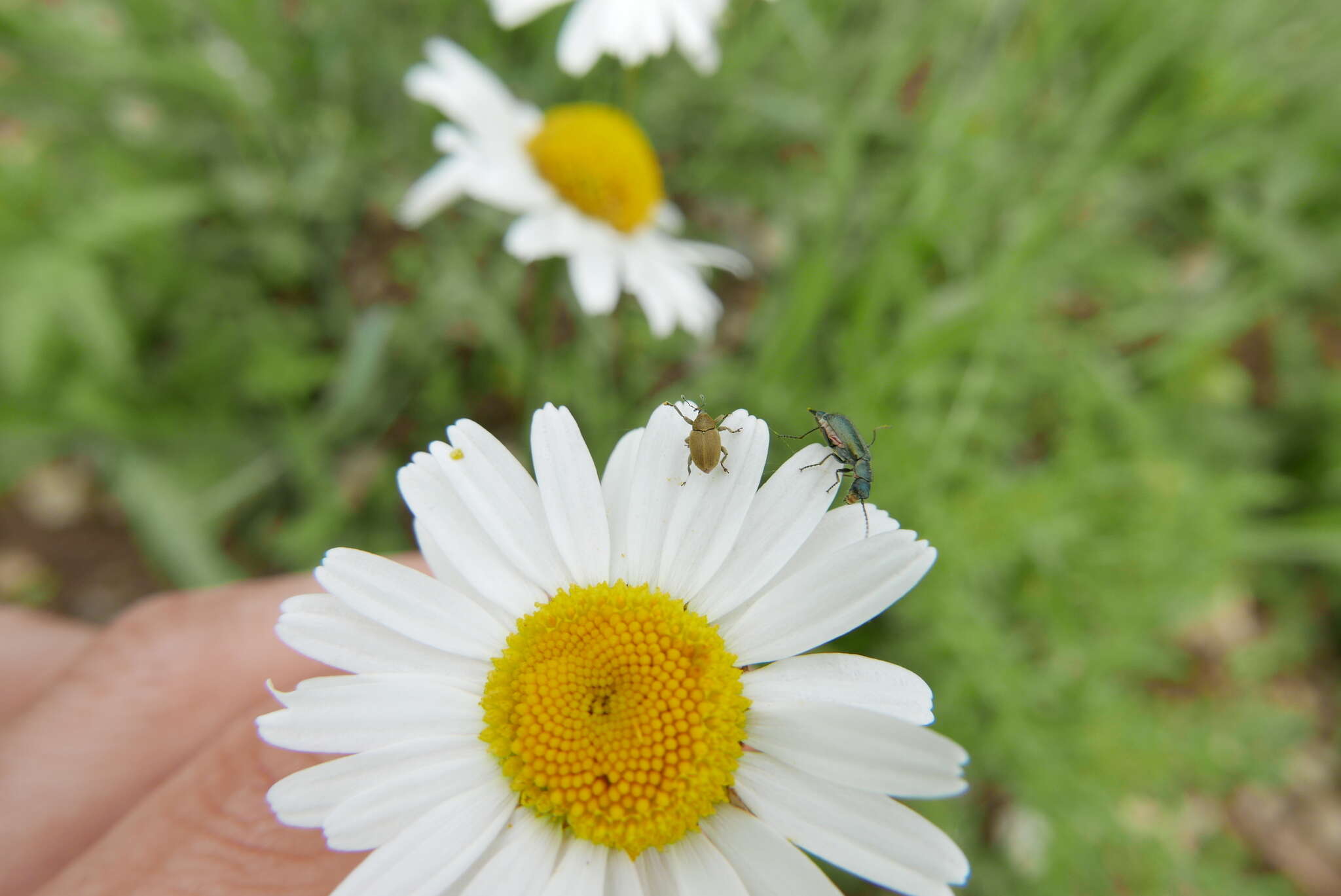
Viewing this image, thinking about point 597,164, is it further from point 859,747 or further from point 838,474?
point 859,747

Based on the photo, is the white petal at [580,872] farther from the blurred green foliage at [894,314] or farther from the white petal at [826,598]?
the blurred green foliage at [894,314]

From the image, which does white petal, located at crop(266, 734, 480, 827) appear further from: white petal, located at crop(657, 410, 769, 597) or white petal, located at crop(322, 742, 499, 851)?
white petal, located at crop(657, 410, 769, 597)

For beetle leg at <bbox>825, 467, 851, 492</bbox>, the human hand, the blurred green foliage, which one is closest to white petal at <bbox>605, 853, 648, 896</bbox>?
the human hand

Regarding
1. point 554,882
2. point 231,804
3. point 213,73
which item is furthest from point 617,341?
point 554,882

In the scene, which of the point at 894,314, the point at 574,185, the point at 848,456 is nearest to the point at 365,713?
the point at 848,456

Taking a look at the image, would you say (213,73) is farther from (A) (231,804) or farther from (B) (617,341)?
(A) (231,804)
